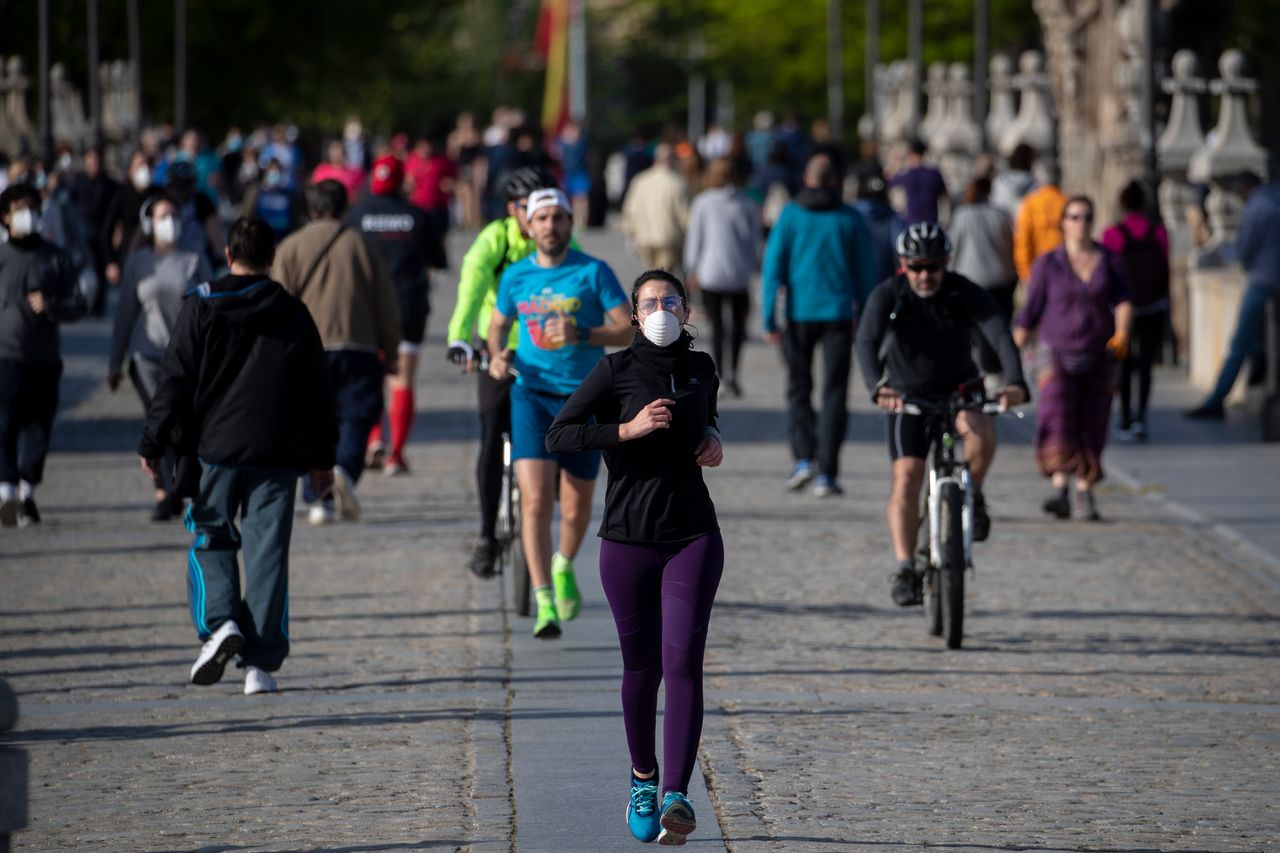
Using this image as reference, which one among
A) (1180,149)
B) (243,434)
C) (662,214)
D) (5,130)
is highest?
(5,130)

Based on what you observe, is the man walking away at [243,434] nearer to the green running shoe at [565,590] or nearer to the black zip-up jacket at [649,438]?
the green running shoe at [565,590]

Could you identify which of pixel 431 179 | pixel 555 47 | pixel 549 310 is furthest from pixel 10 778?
pixel 555 47

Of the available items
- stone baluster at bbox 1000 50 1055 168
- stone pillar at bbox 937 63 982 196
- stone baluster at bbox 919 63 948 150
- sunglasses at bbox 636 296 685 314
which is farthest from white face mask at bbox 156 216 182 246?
stone baluster at bbox 919 63 948 150

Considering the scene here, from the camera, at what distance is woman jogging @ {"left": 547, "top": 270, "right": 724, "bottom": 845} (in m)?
7.10

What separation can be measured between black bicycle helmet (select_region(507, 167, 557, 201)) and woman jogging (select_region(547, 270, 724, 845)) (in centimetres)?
362

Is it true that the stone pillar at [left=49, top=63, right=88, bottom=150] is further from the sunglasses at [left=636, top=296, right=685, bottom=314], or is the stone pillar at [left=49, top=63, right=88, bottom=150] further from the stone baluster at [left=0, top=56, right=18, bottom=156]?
the sunglasses at [left=636, top=296, right=685, bottom=314]

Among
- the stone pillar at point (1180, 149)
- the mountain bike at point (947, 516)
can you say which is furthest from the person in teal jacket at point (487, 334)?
the stone pillar at point (1180, 149)

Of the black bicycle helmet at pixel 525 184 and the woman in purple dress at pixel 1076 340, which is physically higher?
the black bicycle helmet at pixel 525 184

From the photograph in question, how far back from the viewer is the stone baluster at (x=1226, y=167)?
883 inches

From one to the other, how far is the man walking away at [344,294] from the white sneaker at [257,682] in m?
3.62

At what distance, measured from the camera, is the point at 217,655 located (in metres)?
9.23

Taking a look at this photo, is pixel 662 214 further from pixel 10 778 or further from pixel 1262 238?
pixel 10 778

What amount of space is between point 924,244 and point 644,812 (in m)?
4.24

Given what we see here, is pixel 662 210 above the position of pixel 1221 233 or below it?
above
